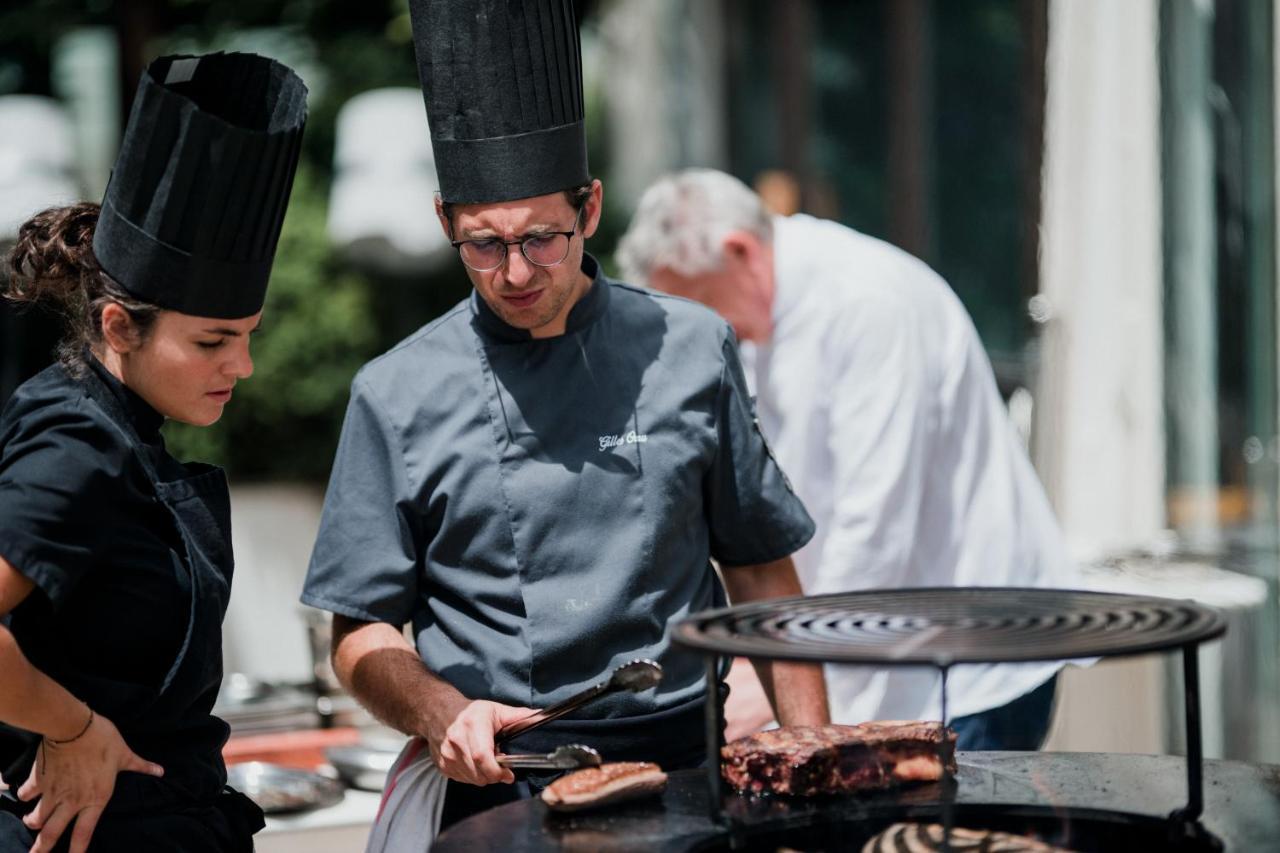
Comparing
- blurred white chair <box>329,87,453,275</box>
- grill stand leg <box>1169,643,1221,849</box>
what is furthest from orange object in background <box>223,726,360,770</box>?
blurred white chair <box>329,87,453,275</box>

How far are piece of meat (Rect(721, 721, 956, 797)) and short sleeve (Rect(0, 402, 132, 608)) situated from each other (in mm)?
739

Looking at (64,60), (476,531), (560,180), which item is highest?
(64,60)

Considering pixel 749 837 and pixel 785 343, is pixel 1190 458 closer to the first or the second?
pixel 785 343

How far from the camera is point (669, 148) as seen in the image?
1080 cm

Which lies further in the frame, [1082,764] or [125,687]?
[1082,764]

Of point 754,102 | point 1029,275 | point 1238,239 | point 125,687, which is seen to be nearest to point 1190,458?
point 1238,239

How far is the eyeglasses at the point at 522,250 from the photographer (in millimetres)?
2248

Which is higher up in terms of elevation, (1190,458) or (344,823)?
(1190,458)

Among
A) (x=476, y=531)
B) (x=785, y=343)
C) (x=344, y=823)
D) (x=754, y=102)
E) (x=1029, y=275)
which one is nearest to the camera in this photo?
(x=476, y=531)

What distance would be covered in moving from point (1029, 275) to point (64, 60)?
586 centimetres

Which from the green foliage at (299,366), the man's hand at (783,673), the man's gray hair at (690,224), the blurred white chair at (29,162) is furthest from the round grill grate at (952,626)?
the green foliage at (299,366)

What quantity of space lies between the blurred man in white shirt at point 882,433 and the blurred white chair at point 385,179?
4.68m

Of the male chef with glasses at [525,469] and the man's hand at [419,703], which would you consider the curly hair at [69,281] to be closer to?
the male chef with glasses at [525,469]

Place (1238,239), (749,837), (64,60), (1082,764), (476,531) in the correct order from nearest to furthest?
1. (749,837)
2. (1082,764)
3. (476,531)
4. (1238,239)
5. (64,60)
